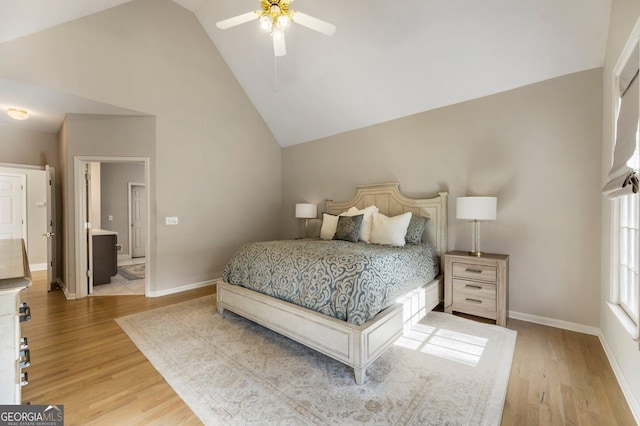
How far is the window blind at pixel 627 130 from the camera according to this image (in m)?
1.59

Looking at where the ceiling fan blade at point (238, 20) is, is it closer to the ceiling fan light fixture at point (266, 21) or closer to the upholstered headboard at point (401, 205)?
the ceiling fan light fixture at point (266, 21)

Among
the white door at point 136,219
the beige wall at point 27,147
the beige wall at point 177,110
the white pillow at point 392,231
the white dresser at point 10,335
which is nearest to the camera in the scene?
the white dresser at point 10,335

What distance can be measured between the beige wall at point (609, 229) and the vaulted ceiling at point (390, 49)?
28cm

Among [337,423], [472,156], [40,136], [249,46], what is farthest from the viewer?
[40,136]

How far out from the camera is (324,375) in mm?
2074

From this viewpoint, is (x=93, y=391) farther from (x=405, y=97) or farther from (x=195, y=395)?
(x=405, y=97)

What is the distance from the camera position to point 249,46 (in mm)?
4074

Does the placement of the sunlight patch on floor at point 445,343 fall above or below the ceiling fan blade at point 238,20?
below

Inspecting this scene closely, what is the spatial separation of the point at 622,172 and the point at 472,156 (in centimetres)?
173

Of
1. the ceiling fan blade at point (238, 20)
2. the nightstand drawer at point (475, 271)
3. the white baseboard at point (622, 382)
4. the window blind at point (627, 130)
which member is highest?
the ceiling fan blade at point (238, 20)

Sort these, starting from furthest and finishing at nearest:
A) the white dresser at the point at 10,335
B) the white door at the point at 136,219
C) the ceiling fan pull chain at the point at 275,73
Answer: the white door at the point at 136,219, the ceiling fan pull chain at the point at 275,73, the white dresser at the point at 10,335

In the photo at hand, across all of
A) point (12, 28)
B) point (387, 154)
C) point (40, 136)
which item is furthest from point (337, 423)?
point (40, 136)

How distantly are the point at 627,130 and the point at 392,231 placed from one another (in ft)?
6.91

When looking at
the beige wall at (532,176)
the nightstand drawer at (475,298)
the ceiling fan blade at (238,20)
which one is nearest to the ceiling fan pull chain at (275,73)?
the ceiling fan blade at (238,20)
